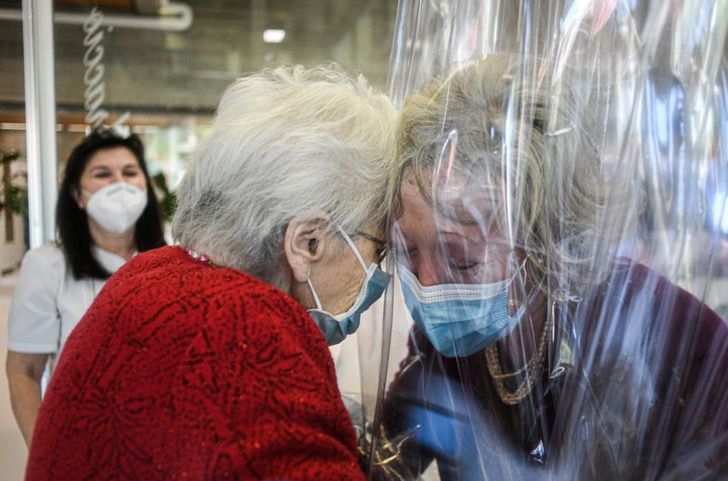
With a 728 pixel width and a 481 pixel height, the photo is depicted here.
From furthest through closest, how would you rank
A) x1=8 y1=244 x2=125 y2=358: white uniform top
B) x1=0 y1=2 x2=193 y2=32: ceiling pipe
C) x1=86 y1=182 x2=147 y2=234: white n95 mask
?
x1=0 y1=2 x2=193 y2=32: ceiling pipe
x1=86 y1=182 x2=147 y2=234: white n95 mask
x1=8 y1=244 x2=125 y2=358: white uniform top

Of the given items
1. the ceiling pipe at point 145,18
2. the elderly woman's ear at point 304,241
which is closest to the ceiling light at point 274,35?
the ceiling pipe at point 145,18

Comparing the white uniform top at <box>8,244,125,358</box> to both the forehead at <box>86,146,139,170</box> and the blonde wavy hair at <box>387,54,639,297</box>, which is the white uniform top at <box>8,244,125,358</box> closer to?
the forehead at <box>86,146,139,170</box>

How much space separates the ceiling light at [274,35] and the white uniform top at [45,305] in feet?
5.68

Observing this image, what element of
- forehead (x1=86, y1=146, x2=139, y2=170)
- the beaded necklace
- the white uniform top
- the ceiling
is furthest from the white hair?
the ceiling

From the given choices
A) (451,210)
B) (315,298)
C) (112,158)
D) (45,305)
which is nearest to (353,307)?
(315,298)

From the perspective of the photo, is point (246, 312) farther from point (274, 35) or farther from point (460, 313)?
point (274, 35)

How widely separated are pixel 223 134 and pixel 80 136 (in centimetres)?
218

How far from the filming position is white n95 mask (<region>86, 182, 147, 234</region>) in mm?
1926

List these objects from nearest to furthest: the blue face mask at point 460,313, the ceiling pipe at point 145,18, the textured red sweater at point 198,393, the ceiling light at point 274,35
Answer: the textured red sweater at point 198,393 < the blue face mask at point 460,313 < the ceiling pipe at point 145,18 < the ceiling light at point 274,35

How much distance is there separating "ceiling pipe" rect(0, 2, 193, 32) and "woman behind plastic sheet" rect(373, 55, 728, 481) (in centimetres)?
230

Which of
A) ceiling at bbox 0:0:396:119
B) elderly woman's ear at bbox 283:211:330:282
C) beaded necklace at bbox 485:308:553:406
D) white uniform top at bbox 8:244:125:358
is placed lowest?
white uniform top at bbox 8:244:125:358

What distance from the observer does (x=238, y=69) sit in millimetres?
3203

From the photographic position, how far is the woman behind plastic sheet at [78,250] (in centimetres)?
176

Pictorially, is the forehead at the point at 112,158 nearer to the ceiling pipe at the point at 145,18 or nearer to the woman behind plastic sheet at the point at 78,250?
the woman behind plastic sheet at the point at 78,250
